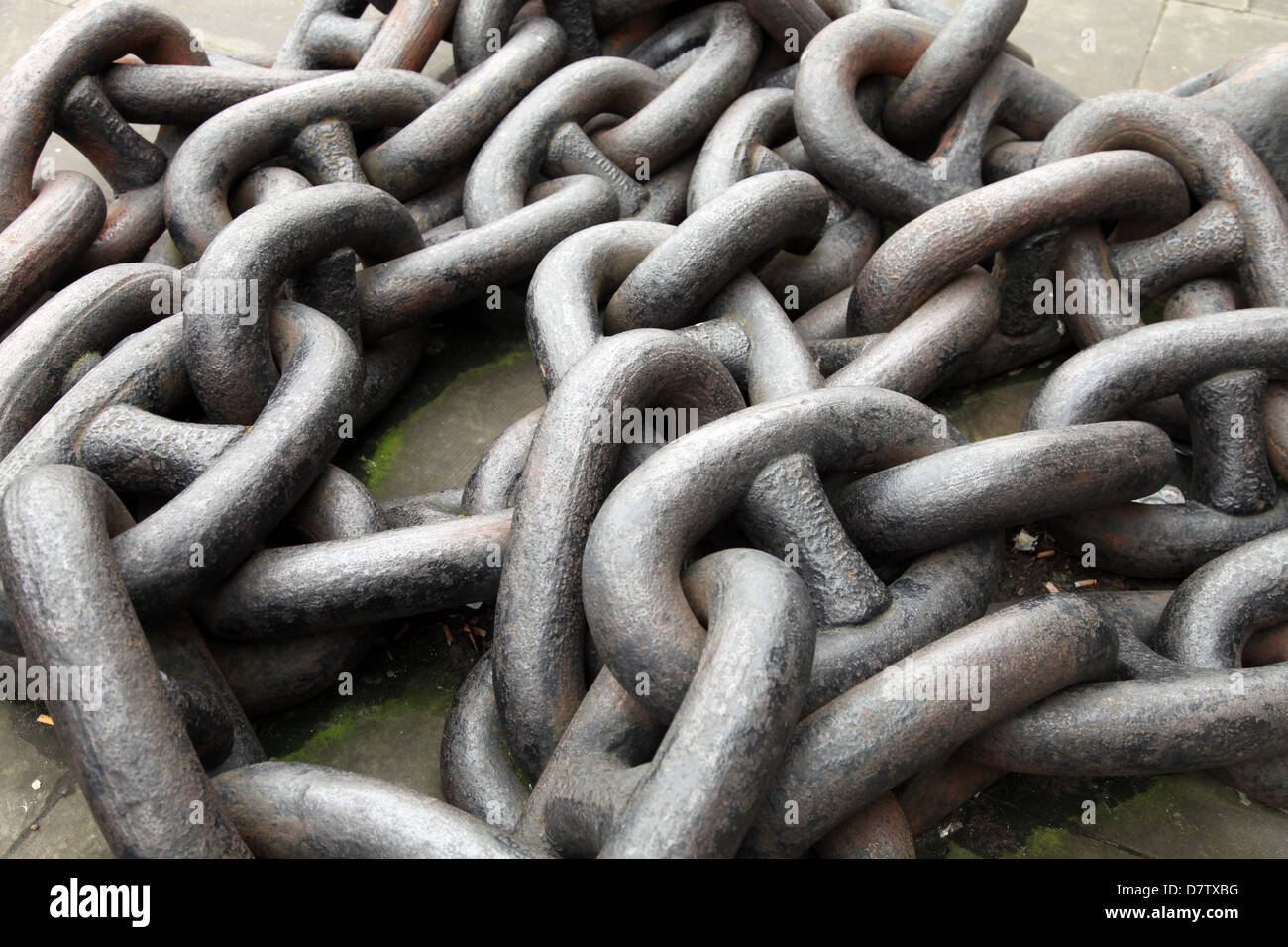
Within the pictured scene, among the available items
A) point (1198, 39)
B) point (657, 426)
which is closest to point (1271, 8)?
point (1198, 39)

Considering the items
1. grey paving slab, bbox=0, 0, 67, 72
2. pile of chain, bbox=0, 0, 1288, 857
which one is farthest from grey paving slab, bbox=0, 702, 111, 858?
grey paving slab, bbox=0, 0, 67, 72

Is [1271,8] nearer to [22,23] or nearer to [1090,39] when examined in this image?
[1090,39]

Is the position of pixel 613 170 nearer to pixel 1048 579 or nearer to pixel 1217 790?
pixel 1048 579

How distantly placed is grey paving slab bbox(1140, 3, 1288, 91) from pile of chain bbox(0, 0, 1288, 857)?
88 cm

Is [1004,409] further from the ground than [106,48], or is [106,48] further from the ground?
[106,48]

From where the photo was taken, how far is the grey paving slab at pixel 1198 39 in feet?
11.2

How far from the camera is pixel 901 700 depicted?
1.40 m

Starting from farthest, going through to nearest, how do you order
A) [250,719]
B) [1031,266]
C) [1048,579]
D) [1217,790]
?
[1031,266] → [1048,579] → [250,719] → [1217,790]

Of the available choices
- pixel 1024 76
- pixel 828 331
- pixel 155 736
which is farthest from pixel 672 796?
pixel 1024 76

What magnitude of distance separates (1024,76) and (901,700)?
2.00 metres

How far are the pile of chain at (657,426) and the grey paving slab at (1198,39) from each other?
88 centimetres

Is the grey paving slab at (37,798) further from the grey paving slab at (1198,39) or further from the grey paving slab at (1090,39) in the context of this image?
the grey paving slab at (1198,39)

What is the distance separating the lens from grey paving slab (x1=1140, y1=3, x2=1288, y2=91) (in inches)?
135

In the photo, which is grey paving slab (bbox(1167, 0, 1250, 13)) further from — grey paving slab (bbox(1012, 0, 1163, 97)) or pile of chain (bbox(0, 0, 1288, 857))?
pile of chain (bbox(0, 0, 1288, 857))
